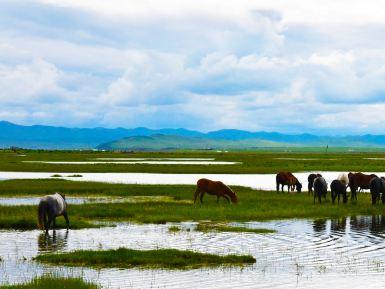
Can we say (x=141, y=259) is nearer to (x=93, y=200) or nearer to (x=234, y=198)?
(x=234, y=198)

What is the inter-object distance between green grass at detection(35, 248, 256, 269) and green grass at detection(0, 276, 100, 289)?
2.78 m

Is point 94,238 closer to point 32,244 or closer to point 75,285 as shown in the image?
point 32,244

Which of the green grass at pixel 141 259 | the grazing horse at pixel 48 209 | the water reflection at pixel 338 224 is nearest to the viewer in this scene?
the green grass at pixel 141 259

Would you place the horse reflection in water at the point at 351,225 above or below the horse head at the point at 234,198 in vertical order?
below

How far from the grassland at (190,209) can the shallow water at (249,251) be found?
187cm

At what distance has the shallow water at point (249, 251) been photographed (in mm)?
17359

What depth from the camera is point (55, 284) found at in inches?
628

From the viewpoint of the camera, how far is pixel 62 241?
78.1 feet

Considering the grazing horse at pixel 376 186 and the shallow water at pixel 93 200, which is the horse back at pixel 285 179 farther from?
the shallow water at pixel 93 200

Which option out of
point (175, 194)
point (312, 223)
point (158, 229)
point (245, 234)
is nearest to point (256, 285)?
point (245, 234)

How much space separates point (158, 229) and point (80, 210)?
24.5 ft

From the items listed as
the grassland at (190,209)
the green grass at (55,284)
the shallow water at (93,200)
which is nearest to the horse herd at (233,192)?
the grassland at (190,209)

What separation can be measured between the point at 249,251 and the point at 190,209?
12.1 meters

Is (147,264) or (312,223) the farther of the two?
(312,223)
